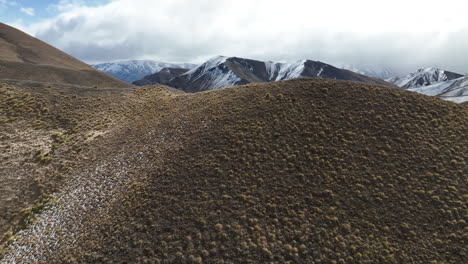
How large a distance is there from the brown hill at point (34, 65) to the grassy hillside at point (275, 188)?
50646 mm

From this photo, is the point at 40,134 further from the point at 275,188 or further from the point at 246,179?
the point at 275,188

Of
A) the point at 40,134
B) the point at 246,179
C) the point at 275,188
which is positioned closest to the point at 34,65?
the point at 40,134

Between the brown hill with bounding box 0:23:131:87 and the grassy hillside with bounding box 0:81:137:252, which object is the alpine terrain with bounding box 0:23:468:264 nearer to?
the grassy hillside with bounding box 0:81:137:252

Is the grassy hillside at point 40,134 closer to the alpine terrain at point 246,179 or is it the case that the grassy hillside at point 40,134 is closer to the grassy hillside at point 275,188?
the alpine terrain at point 246,179

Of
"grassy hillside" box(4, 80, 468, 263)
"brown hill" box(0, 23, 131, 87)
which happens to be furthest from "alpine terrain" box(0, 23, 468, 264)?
"brown hill" box(0, 23, 131, 87)

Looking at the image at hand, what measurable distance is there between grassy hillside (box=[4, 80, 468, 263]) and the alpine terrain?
12 centimetres

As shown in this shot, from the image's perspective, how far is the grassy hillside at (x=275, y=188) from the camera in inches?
666

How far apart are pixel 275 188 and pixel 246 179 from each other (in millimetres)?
2750

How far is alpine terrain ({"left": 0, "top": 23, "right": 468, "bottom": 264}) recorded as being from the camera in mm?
17094

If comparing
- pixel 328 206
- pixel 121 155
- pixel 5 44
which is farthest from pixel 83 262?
pixel 5 44

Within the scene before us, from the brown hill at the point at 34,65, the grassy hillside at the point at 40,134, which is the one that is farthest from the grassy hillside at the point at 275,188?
the brown hill at the point at 34,65

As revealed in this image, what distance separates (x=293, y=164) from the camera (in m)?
23.6

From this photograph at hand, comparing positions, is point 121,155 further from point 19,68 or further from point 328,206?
point 19,68

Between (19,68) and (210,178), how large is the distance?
73046 millimetres
